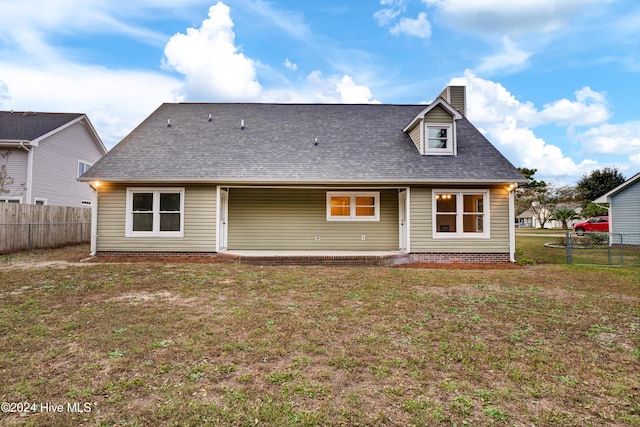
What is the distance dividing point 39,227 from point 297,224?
10.6 m

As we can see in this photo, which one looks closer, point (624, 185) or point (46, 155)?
point (624, 185)

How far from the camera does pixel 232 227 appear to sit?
1176 centimetres

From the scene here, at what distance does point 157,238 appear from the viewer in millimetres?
10820

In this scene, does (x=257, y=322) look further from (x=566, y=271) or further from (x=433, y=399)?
(x=566, y=271)

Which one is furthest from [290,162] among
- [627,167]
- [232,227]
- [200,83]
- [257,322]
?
[627,167]

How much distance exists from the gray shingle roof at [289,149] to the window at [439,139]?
34 cm

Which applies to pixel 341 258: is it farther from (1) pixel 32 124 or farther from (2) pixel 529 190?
(2) pixel 529 190

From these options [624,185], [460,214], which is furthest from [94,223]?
[624,185]

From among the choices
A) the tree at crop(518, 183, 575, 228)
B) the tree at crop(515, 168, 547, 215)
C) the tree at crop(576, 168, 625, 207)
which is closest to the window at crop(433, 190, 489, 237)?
the tree at crop(515, 168, 547, 215)

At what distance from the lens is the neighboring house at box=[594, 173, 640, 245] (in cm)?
1587

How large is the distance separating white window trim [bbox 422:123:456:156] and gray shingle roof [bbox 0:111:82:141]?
1866cm

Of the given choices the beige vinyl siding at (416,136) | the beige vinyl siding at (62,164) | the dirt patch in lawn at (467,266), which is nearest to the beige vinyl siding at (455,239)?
the dirt patch in lawn at (467,266)

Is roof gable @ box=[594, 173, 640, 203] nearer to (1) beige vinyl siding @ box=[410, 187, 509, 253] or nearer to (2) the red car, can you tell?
(2) the red car

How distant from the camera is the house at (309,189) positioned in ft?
35.3
